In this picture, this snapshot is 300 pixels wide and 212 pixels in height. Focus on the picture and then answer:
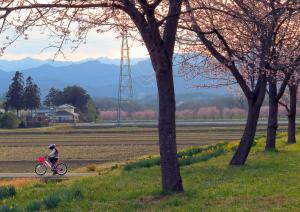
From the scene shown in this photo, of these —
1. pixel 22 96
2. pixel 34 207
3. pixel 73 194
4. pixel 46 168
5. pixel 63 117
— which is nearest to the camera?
pixel 34 207

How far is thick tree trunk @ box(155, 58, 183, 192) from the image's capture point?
11.0m

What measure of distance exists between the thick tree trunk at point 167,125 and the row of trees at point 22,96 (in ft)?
305

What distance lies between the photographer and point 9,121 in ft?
293

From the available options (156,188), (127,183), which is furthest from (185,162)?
(156,188)

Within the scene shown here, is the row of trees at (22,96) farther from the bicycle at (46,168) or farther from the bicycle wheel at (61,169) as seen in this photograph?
the bicycle wheel at (61,169)

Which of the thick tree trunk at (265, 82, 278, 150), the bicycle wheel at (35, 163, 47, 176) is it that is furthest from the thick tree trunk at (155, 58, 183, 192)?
the bicycle wheel at (35, 163, 47, 176)

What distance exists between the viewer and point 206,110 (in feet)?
452

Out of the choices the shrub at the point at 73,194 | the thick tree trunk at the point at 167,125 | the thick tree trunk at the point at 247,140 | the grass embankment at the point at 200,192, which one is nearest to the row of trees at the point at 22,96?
the thick tree trunk at the point at 247,140

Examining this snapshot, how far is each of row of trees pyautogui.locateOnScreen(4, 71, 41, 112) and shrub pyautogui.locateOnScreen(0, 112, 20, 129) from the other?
1211 cm

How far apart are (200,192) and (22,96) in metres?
95.7

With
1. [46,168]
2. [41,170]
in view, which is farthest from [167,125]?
[41,170]

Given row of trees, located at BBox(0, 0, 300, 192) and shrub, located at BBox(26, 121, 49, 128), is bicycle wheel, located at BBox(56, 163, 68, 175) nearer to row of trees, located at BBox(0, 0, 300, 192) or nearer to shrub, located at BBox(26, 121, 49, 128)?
row of trees, located at BBox(0, 0, 300, 192)

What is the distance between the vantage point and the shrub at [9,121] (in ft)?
291

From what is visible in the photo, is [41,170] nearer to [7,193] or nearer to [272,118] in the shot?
[272,118]
